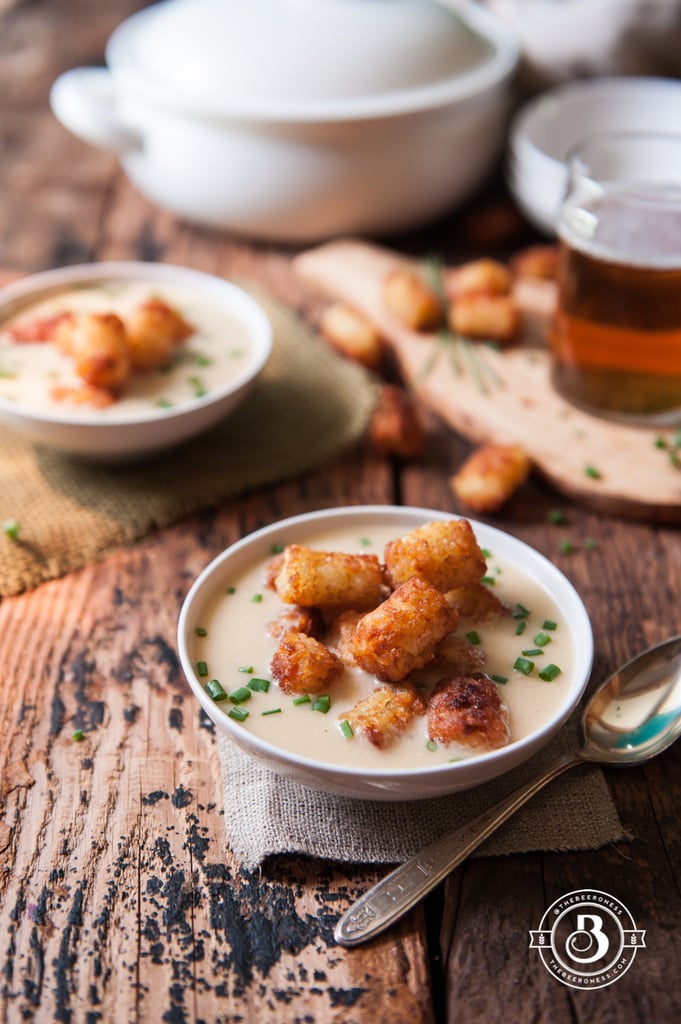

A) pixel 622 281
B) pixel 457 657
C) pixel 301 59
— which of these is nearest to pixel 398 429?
pixel 622 281

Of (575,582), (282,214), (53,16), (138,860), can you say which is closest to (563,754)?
(575,582)

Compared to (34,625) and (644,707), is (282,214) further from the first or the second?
(644,707)

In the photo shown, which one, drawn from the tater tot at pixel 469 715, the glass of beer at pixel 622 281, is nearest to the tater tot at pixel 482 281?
the glass of beer at pixel 622 281

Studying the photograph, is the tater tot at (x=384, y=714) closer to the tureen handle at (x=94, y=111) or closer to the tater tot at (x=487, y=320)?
the tater tot at (x=487, y=320)

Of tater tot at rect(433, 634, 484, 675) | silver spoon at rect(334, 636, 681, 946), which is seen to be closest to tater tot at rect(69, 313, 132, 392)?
tater tot at rect(433, 634, 484, 675)

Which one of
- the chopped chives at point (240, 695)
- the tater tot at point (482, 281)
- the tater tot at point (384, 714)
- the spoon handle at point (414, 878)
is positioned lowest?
the tater tot at point (482, 281)

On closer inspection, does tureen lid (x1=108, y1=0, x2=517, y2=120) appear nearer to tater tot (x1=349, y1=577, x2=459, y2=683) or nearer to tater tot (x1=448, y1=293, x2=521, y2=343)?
tater tot (x1=448, y1=293, x2=521, y2=343)
